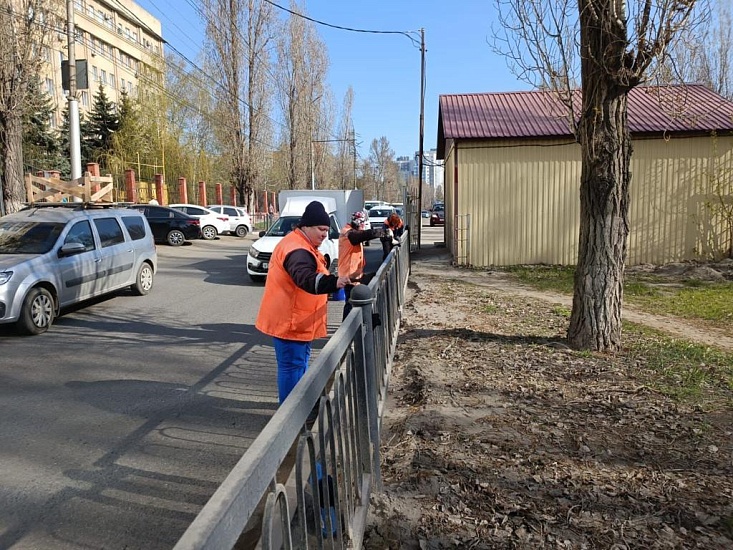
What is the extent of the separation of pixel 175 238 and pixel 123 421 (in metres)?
19.8

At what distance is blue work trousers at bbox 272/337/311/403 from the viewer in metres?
3.88

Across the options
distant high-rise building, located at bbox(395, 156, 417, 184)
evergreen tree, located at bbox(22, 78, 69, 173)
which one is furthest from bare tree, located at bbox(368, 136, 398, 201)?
evergreen tree, located at bbox(22, 78, 69, 173)

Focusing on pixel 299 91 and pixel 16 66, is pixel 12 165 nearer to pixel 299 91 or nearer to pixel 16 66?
pixel 16 66

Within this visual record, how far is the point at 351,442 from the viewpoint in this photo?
2.61 metres

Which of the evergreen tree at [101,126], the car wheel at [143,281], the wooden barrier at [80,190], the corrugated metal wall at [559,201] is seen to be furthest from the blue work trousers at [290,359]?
the evergreen tree at [101,126]

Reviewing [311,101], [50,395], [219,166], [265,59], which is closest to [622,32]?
[50,395]

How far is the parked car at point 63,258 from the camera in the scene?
24.4 feet

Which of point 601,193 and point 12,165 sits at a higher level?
point 12,165

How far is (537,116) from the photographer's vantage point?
1575 cm

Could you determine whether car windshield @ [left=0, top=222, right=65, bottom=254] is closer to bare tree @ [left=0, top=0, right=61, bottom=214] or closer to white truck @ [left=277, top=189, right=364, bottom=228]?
bare tree @ [left=0, top=0, right=61, bottom=214]

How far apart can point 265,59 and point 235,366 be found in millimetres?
31767

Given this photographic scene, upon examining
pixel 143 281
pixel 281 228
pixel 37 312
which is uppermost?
pixel 281 228

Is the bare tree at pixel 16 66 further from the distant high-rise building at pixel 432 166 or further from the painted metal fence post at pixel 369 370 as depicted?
the painted metal fence post at pixel 369 370

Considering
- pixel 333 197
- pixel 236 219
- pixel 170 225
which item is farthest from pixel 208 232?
pixel 333 197
